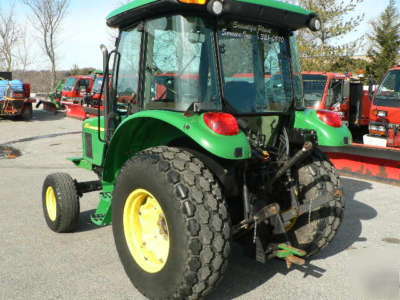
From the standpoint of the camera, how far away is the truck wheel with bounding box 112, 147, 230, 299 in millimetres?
2553

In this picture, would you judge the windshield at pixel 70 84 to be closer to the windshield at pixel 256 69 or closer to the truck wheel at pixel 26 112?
the truck wheel at pixel 26 112

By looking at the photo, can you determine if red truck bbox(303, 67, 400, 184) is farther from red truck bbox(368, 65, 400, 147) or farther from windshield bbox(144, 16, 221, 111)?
windshield bbox(144, 16, 221, 111)

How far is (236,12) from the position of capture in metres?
2.86

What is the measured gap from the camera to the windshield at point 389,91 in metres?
8.07

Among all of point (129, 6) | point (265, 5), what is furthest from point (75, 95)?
point (265, 5)

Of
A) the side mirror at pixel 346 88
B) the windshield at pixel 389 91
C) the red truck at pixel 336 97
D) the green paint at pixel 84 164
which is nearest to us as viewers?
the green paint at pixel 84 164

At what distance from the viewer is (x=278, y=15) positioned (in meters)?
3.15

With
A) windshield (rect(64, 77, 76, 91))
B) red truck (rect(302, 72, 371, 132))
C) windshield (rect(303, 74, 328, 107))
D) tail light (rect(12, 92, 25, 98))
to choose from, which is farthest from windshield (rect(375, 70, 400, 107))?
windshield (rect(64, 77, 76, 91))

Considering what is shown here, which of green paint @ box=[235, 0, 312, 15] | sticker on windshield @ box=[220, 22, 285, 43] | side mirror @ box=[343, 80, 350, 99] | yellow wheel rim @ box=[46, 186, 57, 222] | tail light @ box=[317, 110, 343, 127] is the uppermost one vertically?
green paint @ box=[235, 0, 312, 15]

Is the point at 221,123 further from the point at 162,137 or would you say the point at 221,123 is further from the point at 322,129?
the point at 322,129

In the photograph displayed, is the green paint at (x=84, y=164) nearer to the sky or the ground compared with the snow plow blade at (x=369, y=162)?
nearer to the sky

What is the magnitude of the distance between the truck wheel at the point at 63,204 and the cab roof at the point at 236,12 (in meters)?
1.74

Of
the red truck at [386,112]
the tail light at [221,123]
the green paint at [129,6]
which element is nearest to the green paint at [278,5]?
the green paint at [129,6]

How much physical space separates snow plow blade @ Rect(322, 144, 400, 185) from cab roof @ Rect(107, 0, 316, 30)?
150 inches
